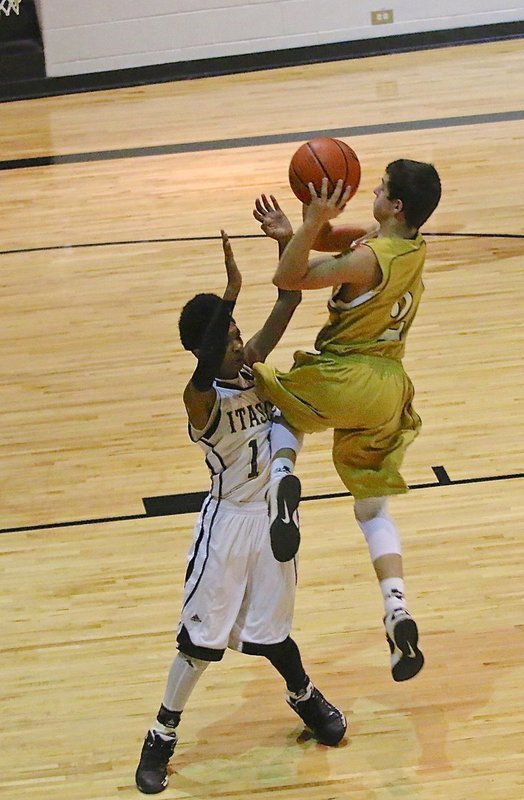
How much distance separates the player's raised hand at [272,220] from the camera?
3.21m

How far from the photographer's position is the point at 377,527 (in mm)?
3375

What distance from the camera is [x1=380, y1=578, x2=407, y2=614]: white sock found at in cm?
318

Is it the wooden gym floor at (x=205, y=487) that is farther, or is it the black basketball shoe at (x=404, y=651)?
the wooden gym floor at (x=205, y=487)

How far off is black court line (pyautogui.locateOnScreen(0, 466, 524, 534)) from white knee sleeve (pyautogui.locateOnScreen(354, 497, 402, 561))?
143 centimetres

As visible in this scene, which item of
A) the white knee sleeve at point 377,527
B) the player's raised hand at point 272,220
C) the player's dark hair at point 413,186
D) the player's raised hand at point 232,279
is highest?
the player's dark hair at point 413,186

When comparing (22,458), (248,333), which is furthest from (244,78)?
(22,458)

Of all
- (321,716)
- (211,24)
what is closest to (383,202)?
(321,716)

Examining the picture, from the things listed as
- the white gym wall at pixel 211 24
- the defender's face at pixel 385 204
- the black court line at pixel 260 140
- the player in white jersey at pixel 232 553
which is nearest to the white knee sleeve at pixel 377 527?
the player in white jersey at pixel 232 553

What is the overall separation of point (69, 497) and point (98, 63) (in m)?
8.54

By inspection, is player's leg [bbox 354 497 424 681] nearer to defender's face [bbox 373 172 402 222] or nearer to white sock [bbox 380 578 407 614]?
white sock [bbox 380 578 407 614]

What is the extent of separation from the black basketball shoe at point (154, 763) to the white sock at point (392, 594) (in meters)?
0.76

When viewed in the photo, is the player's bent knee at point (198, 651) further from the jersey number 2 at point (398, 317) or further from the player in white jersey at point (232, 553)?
the jersey number 2 at point (398, 317)

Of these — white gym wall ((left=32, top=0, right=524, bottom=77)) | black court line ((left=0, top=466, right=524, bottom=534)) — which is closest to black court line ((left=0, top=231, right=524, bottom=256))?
black court line ((left=0, top=466, right=524, bottom=534))

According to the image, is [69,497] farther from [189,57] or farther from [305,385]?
[189,57]
